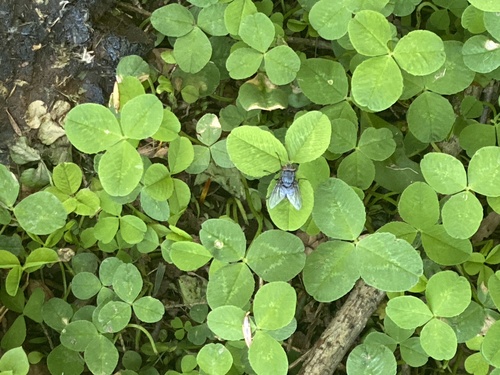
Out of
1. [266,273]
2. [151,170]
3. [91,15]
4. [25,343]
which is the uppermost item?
[91,15]

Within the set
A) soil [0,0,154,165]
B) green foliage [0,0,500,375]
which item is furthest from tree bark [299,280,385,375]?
soil [0,0,154,165]

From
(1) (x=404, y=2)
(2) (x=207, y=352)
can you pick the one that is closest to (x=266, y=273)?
(2) (x=207, y=352)

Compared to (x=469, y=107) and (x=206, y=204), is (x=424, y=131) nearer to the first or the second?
(x=469, y=107)

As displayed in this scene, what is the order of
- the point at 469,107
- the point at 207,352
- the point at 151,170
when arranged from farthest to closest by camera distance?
1. the point at 469,107
2. the point at 151,170
3. the point at 207,352

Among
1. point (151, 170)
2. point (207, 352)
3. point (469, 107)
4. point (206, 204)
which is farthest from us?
point (206, 204)

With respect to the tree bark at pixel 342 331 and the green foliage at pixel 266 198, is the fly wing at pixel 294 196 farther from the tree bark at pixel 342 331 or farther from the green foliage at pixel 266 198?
the tree bark at pixel 342 331

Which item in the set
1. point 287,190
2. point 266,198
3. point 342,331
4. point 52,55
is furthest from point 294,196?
point 52,55

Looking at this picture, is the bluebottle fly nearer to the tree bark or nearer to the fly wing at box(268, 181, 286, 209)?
the fly wing at box(268, 181, 286, 209)
